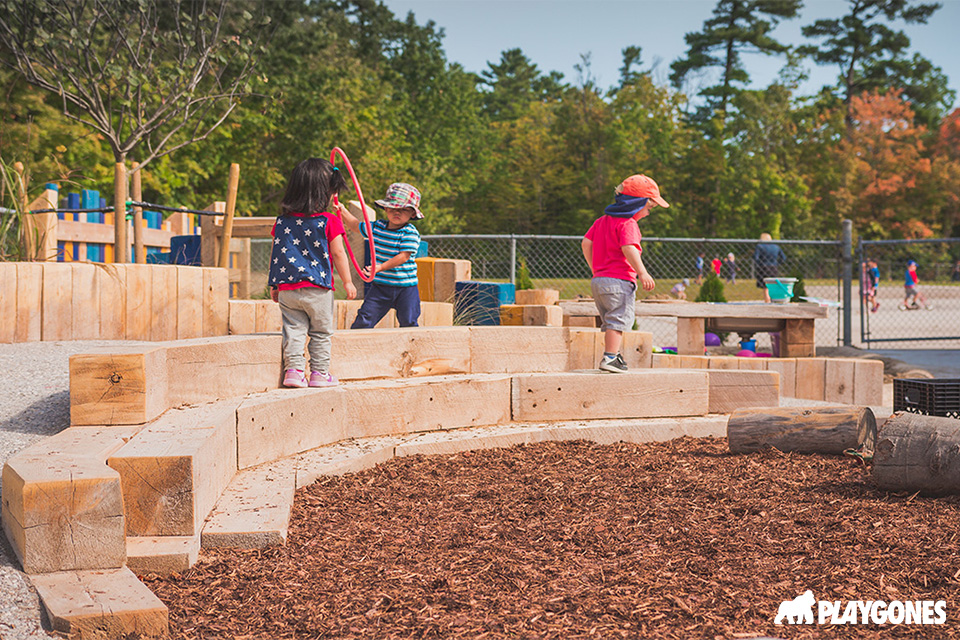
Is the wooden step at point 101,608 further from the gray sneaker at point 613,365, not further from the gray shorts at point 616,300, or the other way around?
the gray shorts at point 616,300

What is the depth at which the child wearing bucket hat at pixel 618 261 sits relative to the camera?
5895 millimetres

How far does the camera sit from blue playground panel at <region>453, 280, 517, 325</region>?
8.00m

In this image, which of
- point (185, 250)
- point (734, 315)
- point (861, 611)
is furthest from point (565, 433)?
point (185, 250)

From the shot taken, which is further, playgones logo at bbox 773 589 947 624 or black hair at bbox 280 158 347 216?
black hair at bbox 280 158 347 216

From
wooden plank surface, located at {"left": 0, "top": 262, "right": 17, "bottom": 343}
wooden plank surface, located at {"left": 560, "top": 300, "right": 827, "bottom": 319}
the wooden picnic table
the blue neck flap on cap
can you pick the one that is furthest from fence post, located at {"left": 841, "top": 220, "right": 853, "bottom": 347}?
wooden plank surface, located at {"left": 0, "top": 262, "right": 17, "bottom": 343}

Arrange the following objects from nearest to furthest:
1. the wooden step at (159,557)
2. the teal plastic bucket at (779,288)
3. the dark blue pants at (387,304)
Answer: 1. the wooden step at (159,557)
2. the dark blue pants at (387,304)
3. the teal plastic bucket at (779,288)

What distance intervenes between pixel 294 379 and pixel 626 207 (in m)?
2.71

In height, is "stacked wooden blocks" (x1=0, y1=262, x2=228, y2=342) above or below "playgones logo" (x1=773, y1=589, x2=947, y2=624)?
above

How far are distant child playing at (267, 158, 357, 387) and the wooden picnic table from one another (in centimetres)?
445

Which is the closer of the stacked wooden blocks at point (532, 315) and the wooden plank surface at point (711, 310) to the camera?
the stacked wooden blocks at point (532, 315)

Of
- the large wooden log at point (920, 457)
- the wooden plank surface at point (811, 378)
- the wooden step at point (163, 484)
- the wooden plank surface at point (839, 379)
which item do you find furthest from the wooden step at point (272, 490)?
the wooden plank surface at point (839, 379)

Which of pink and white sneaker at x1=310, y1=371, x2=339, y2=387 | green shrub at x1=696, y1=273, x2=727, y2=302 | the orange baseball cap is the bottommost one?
pink and white sneaker at x1=310, y1=371, x2=339, y2=387

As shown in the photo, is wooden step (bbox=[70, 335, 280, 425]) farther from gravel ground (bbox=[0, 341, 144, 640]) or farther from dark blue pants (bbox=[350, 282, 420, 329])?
dark blue pants (bbox=[350, 282, 420, 329])

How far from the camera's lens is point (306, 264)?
4773 mm
